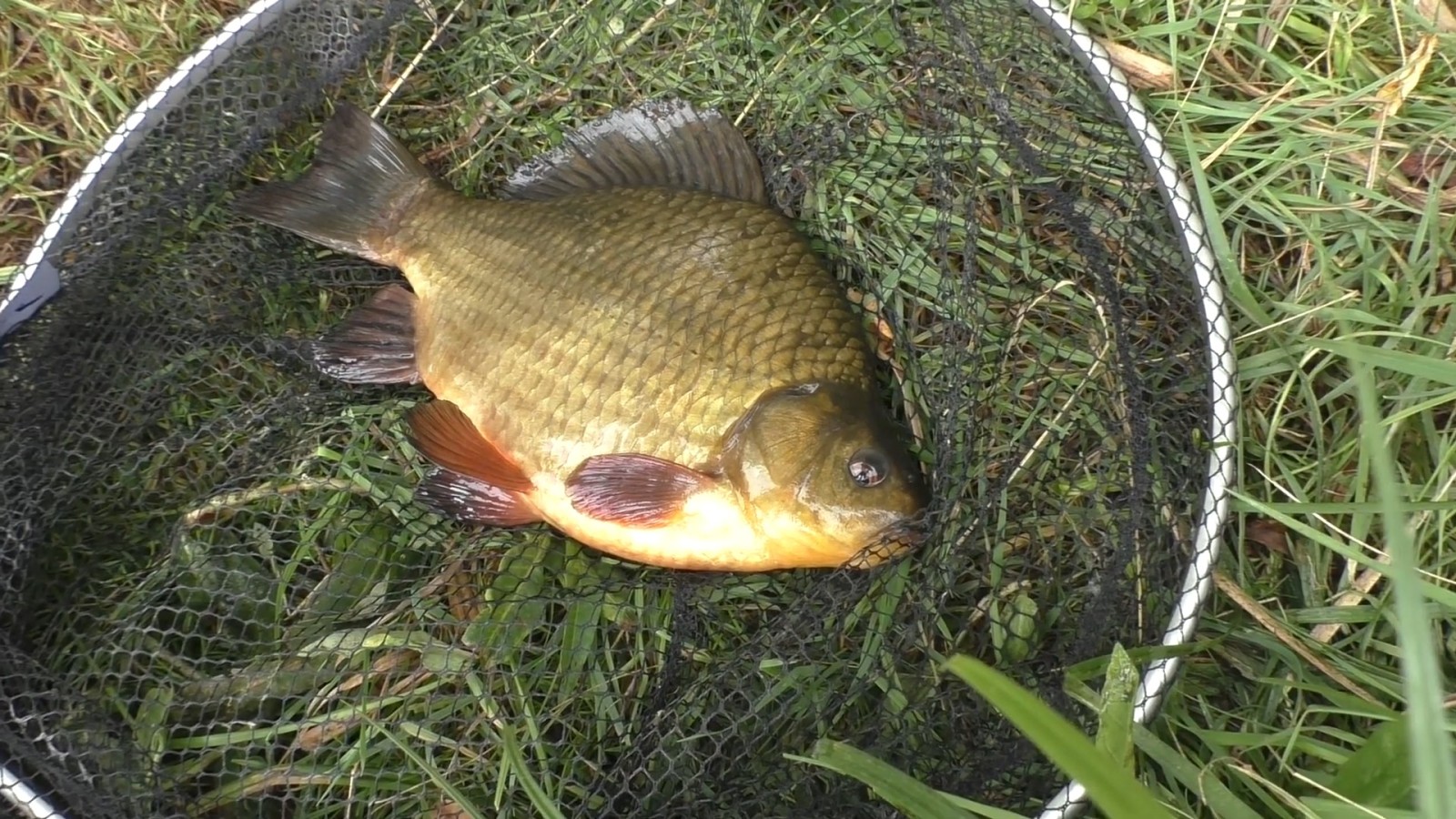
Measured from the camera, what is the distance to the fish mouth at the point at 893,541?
1455 millimetres

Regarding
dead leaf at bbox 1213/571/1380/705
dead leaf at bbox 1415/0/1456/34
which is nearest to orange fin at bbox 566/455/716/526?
dead leaf at bbox 1213/571/1380/705

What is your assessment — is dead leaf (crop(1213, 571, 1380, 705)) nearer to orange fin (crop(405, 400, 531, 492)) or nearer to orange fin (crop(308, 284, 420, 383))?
orange fin (crop(405, 400, 531, 492))

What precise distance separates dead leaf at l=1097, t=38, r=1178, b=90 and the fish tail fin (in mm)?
1325

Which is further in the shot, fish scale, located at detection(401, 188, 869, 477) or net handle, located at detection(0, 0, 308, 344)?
net handle, located at detection(0, 0, 308, 344)

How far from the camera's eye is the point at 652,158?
1.80m

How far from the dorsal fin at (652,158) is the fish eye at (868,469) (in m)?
0.56

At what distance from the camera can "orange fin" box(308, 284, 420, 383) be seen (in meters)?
1.79

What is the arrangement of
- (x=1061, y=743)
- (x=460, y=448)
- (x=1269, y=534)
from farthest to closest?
(x=460, y=448), (x=1269, y=534), (x=1061, y=743)

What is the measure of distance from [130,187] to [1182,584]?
75.0 inches

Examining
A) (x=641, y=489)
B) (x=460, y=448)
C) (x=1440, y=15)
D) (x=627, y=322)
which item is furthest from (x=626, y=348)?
(x=1440, y=15)

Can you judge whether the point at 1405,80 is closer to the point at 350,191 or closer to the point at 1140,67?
the point at 1140,67

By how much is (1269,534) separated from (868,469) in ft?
2.32

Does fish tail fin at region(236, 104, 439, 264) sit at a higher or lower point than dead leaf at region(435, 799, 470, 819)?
higher

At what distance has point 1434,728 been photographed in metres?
0.76
